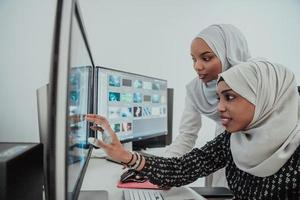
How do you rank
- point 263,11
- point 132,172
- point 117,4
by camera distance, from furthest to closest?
point 263,11, point 117,4, point 132,172

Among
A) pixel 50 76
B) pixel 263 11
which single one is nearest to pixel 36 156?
pixel 50 76

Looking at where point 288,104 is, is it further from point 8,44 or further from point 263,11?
point 263,11

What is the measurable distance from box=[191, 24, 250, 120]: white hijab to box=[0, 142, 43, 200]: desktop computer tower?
87 cm

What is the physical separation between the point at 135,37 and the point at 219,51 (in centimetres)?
156

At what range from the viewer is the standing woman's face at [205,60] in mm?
1259

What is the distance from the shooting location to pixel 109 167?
1.37m

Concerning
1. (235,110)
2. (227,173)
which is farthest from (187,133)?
(235,110)

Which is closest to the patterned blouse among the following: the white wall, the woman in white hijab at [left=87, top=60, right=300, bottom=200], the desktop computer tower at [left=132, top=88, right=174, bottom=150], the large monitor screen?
the woman in white hijab at [left=87, top=60, right=300, bottom=200]

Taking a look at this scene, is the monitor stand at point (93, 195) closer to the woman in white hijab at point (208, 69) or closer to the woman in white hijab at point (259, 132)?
the woman in white hijab at point (259, 132)

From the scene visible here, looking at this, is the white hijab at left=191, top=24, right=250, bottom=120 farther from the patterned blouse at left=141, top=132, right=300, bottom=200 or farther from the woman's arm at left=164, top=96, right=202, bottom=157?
the patterned blouse at left=141, top=132, right=300, bottom=200

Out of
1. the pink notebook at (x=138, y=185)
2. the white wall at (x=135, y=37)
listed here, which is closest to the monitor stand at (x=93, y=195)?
the pink notebook at (x=138, y=185)

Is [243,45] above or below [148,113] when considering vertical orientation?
above

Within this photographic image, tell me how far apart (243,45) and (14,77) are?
181 cm

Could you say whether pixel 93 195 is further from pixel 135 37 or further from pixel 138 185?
pixel 135 37
